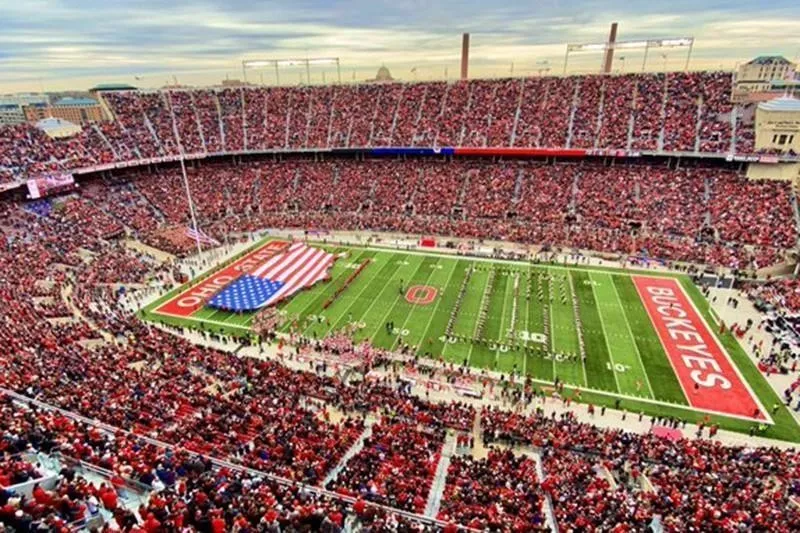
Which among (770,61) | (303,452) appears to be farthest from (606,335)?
(770,61)

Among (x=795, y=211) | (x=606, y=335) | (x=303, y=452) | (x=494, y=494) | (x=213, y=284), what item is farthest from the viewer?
(x=795, y=211)

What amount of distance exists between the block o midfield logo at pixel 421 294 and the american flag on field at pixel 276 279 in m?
7.06

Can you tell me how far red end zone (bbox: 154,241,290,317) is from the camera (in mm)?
32250

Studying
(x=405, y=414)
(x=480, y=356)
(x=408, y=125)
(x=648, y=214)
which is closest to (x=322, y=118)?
(x=408, y=125)

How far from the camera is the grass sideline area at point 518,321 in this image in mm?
23969

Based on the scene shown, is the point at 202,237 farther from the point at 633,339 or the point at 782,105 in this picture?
the point at 782,105

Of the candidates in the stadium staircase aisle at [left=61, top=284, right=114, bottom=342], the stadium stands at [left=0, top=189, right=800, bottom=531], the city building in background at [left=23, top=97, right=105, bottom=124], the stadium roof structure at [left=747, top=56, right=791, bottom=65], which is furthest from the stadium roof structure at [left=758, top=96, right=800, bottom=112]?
the city building in background at [left=23, top=97, right=105, bottom=124]

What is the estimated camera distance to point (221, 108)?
6109cm

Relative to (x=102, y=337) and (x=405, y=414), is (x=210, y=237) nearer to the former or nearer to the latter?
(x=102, y=337)

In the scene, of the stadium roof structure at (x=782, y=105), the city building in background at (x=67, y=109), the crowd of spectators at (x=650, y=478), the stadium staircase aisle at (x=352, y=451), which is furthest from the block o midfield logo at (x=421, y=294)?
the city building in background at (x=67, y=109)

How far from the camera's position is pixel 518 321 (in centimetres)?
3019

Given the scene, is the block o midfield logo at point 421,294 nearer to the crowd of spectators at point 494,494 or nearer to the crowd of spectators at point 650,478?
the crowd of spectators at point 650,478

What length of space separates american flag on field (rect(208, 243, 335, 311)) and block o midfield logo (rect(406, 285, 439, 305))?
278 inches

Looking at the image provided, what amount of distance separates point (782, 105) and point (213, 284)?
50.5 m
